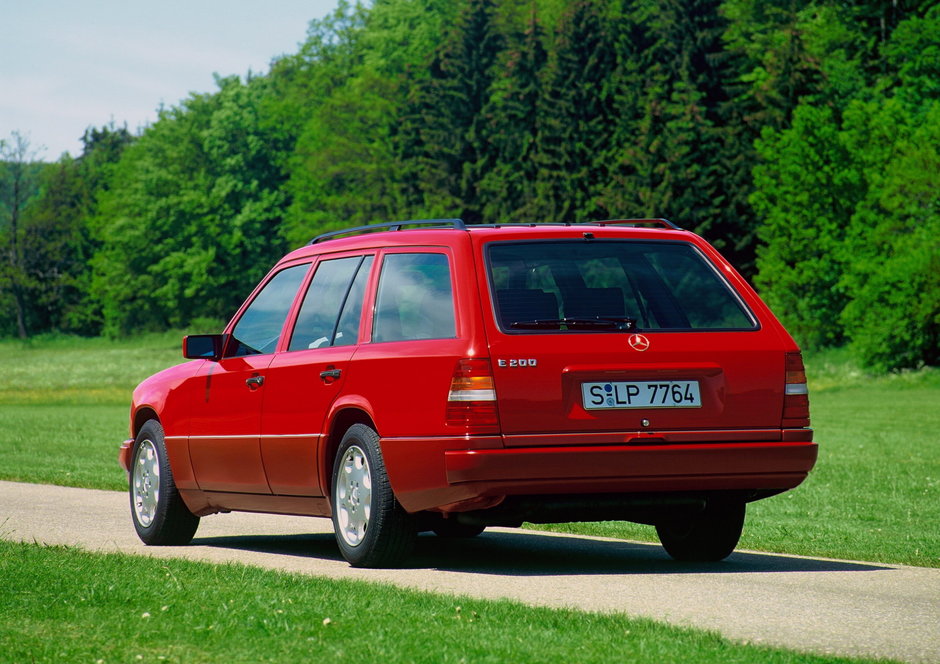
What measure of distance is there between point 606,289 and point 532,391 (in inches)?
35.9

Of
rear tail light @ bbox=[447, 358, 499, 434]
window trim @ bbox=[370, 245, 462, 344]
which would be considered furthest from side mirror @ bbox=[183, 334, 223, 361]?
rear tail light @ bbox=[447, 358, 499, 434]

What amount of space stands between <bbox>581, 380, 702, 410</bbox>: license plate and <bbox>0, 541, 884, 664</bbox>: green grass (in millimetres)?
1461

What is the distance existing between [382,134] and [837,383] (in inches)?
1594

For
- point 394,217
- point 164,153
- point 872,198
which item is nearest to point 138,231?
point 164,153

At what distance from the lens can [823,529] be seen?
1300 centimetres

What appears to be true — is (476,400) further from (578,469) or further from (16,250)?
(16,250)

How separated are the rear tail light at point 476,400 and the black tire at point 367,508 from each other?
689mm

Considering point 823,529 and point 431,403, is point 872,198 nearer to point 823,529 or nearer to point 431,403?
point 823,529

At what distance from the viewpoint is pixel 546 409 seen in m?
8.44

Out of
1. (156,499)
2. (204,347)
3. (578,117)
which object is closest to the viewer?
(204,347)

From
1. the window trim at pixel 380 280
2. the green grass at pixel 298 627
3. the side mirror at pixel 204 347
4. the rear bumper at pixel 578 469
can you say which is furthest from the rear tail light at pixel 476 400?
the side mirror at pixel 204 347

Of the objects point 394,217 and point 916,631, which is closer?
point 916,631

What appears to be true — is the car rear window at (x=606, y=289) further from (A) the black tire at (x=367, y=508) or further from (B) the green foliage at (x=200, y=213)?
(B) the green foliage at (x=200, y=213)

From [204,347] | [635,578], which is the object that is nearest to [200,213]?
[204,347]
